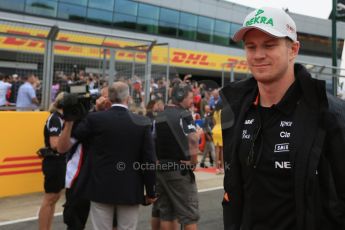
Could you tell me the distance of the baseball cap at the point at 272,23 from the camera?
78.5 inches

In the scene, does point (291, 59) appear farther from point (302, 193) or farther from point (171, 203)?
point (171, 203)

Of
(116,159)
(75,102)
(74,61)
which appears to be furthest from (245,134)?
(74,61)

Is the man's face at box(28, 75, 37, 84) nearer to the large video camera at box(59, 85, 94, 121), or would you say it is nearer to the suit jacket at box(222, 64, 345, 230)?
the large video camera at box(59, 85, 94, 121)

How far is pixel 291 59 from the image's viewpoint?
6.84ft

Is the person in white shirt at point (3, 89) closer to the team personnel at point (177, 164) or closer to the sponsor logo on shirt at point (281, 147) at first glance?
the team personnel at point (177, 164)

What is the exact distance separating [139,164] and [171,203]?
1.13 m

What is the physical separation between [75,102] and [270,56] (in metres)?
2.17

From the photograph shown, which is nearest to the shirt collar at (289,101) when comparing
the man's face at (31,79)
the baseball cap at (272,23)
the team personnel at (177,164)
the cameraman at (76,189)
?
the baseball cap at (272,23)

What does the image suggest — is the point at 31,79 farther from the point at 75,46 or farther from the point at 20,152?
the point at 20,152

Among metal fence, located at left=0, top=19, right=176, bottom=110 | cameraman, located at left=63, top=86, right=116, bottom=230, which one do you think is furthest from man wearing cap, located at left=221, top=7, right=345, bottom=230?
metal fence, located at left=0, top=19, right=176, bottom=110

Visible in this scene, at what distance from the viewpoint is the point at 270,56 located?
2.03m

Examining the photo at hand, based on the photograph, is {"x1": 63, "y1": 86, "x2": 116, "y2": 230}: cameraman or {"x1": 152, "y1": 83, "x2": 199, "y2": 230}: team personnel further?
{"x1": 152, "y1": 83, "x2": 199, "y2": 230}: team personnel

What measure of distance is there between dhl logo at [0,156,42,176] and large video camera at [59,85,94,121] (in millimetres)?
4194

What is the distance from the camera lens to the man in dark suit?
409 centimetres
